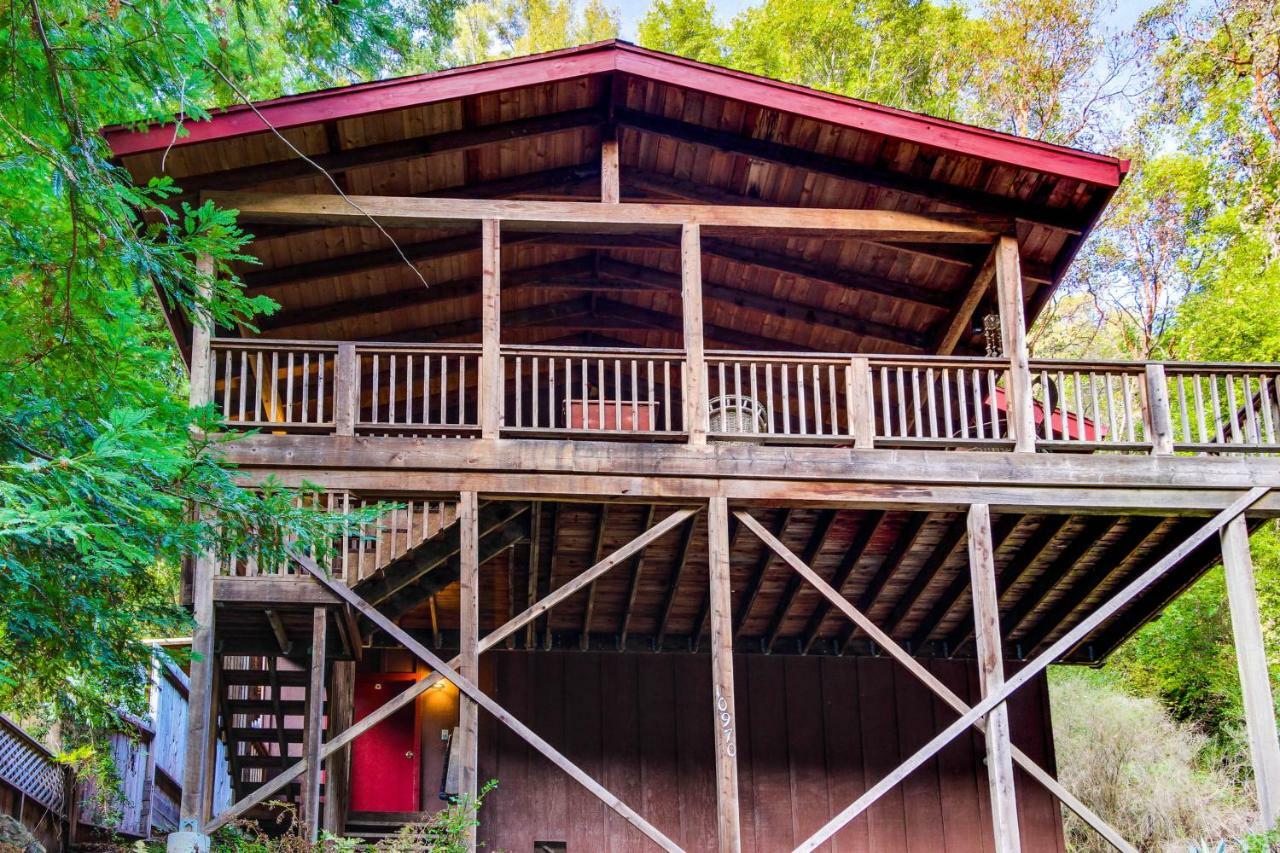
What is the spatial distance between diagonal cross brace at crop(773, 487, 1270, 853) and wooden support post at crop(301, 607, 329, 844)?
139 inches

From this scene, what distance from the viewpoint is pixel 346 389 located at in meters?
10.5

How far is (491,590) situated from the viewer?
12766 millimetres

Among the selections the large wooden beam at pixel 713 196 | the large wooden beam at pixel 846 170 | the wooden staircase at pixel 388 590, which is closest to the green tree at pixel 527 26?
the large wooden beam at pixel 713 196

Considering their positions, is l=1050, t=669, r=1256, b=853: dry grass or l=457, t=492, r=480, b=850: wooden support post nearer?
l=457, t=492, r=480, b=850: wooden support post

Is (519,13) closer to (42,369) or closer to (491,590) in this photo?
(491,590)

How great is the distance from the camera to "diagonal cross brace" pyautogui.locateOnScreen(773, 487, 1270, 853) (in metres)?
9.92

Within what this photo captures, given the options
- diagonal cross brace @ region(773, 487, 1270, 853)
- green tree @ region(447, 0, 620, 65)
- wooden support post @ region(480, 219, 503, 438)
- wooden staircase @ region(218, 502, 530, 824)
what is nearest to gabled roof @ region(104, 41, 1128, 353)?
wooden support post @ region(480, 219, 503, 438)

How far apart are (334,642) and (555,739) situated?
9.14ft

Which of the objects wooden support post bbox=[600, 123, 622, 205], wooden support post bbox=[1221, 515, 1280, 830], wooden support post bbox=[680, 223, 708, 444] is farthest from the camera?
wooden support post bbox=[600, 123, 622, 205]

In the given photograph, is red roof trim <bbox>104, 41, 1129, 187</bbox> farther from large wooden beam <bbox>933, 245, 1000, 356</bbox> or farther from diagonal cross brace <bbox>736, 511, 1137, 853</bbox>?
diagonal cross brace <bbox>736, 511, 1137, 853</bbox>

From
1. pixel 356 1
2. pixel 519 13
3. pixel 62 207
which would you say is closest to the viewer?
pixel 356 1

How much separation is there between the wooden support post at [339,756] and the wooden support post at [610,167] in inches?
209

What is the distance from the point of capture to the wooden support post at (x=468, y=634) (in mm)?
9500

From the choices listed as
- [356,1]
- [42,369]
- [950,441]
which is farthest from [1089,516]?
[42,369]
